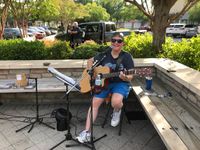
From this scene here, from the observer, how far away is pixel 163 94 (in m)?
4.03

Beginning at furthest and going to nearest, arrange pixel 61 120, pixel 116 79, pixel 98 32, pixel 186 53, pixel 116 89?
1. pixel 98 32
2. pixel 186 53
3. pixel 61 120
4. pixel 116 79
5. pixel 116 89

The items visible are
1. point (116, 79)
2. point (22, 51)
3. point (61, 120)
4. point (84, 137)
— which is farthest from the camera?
point (22, 51)

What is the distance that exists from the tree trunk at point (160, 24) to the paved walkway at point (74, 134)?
96.9 inches

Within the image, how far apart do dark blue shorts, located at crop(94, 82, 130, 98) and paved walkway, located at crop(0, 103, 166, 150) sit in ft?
2.15

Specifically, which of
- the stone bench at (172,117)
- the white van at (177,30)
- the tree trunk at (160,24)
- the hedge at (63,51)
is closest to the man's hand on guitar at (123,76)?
the stone bench at (172,117)

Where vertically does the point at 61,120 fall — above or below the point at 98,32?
below

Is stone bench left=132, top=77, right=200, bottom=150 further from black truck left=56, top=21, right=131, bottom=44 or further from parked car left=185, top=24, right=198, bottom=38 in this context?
parked car left=185, top=24, right=198, bottom=38

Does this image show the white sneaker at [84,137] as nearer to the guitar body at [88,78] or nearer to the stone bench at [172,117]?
the guitar body at [88,78]

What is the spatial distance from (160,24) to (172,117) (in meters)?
3.68

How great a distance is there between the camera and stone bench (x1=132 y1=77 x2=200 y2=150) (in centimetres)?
266

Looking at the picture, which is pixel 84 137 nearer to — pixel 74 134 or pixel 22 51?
pixel 74 134

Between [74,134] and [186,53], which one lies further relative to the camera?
[186,53]

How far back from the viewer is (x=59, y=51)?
230 inches

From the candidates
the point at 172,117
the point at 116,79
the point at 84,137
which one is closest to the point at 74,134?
the point at 84,137
